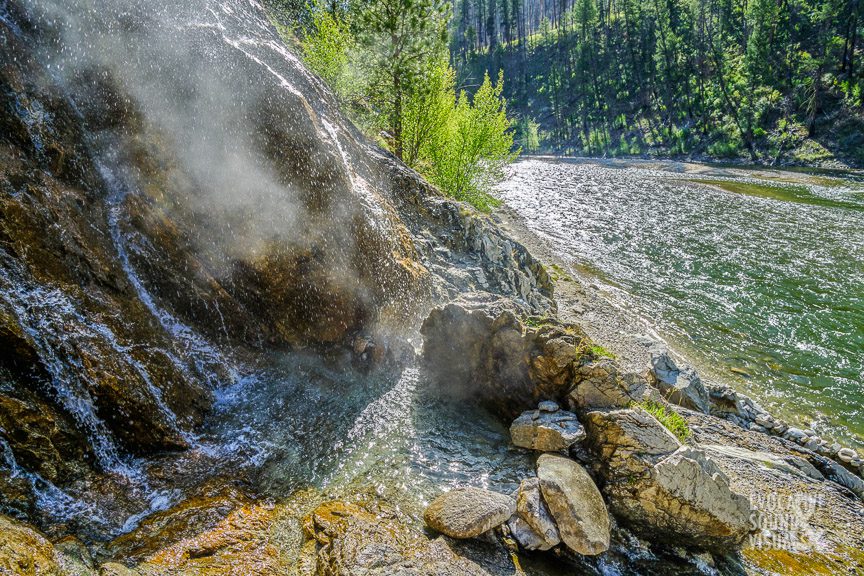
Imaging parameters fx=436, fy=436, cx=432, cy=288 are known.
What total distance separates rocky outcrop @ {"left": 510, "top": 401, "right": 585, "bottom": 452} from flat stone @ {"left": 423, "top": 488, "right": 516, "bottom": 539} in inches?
82.7

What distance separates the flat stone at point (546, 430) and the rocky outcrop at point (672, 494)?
965 millimetres

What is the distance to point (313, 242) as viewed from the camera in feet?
45.1

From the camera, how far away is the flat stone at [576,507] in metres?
8.38

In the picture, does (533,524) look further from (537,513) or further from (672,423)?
(672,423)

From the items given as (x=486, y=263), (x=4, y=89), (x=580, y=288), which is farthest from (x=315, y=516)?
(x=580, y=288)

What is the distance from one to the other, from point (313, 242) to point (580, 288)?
1812 centimetres

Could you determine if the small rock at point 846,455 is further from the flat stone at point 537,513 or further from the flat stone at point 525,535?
the flat stone at point 525,535

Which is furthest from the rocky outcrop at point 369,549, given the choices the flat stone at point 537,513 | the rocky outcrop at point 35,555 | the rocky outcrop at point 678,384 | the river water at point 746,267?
the river water at point 746,267

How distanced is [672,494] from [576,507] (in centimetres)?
220

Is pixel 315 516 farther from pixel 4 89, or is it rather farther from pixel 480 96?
pixel 480 96

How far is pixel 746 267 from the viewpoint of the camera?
101 ft

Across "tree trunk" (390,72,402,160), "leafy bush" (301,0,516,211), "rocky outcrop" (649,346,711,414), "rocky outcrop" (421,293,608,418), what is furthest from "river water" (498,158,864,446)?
"tree trunk" (390,72,402,160)

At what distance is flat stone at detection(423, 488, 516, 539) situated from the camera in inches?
322

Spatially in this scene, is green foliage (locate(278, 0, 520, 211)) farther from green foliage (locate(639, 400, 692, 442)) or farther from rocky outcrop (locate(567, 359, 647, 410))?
green foliage (locate(639, 400, 692, 442))
